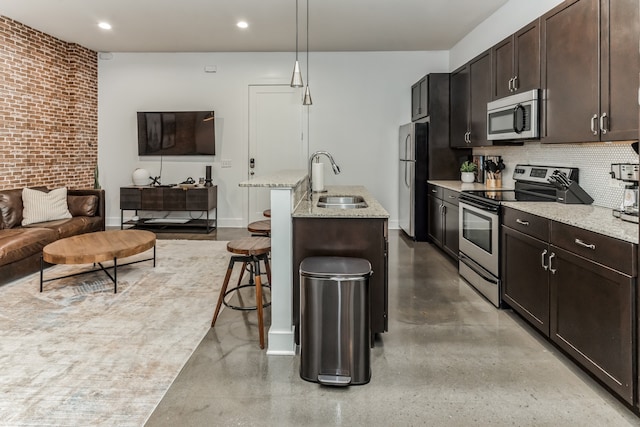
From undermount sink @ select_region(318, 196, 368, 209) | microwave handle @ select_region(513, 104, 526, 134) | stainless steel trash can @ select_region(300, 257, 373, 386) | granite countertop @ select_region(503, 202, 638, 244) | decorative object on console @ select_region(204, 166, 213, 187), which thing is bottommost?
stainless steel trash can @ select_region(300, 257, 373, 386)

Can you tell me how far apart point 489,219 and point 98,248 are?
11.1 ft

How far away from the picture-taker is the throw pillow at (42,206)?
16.0 feet

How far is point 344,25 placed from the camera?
18.1 feet

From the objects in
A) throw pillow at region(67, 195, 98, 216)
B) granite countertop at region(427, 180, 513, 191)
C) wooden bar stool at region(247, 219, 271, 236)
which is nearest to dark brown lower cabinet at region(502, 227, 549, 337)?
granite countertop at region(427, 180, 513, 191)

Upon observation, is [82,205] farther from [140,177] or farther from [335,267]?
[335,267]

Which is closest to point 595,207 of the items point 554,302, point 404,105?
point 554,302

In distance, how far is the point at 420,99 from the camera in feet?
20.3

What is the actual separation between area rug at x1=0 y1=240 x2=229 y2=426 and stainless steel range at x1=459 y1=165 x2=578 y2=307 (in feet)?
A: 7.47

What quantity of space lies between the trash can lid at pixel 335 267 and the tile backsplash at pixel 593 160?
192 centimetres

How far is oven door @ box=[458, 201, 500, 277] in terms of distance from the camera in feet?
11.0

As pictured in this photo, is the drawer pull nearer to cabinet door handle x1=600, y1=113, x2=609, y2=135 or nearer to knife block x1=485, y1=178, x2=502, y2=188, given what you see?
cabinet door handle x1=600, y1=113, x2=609, y2=135

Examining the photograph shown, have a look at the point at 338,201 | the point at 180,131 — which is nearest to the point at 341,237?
the point at 338,201

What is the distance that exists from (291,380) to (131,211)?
19.5 ft

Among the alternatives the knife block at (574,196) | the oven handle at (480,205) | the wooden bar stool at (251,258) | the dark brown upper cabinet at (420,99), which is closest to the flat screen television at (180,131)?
the dark brown upper cabinet at (420,99)
